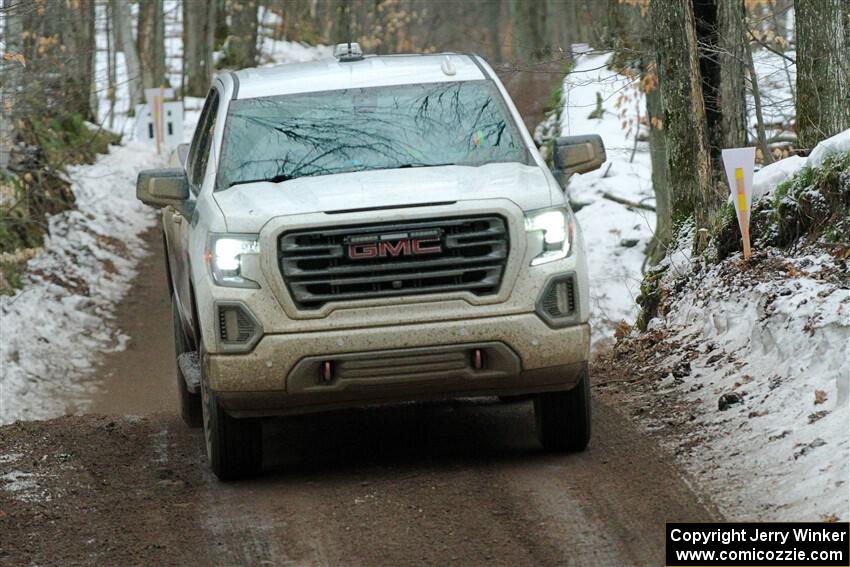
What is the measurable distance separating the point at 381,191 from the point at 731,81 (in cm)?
561

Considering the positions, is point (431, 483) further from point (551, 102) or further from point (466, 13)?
point (466, 13)

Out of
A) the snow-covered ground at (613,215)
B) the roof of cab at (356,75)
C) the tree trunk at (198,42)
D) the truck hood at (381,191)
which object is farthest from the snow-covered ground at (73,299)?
the tree trunk at (198,42)

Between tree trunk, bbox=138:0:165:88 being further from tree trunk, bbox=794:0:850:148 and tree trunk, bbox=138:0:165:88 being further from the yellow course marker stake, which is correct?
the yellow course marker stake

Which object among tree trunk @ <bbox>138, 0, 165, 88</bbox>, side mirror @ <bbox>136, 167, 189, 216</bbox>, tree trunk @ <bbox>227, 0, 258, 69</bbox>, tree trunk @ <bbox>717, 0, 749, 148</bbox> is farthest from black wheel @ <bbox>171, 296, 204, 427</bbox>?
tree trunk @ <bbox>227, 0, 258, 69</bbox>

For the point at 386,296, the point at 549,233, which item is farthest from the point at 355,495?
the point at 549,233

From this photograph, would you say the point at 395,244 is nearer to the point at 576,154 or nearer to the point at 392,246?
the point at 392,246

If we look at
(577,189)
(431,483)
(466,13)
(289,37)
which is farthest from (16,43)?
(466,13)

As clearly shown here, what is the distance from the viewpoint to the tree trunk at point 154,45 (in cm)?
3506

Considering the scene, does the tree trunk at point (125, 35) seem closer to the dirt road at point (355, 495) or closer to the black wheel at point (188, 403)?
the black wheel at point (188, 403)

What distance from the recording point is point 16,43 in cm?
1653

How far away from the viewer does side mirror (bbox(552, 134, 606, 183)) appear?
23.9 ft

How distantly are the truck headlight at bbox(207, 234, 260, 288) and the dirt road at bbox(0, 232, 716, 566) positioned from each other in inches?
44.5

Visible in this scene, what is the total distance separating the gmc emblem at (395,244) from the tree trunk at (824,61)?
4.32m

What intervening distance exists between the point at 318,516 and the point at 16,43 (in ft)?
39.0
